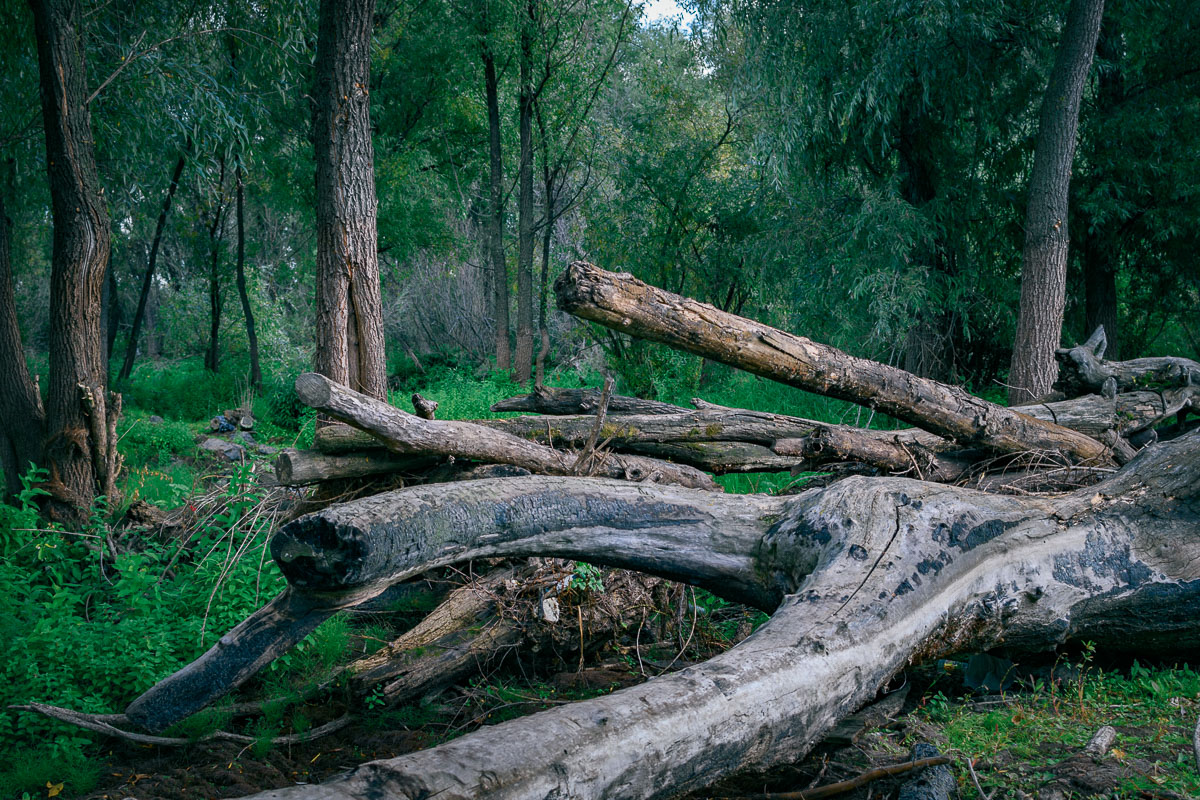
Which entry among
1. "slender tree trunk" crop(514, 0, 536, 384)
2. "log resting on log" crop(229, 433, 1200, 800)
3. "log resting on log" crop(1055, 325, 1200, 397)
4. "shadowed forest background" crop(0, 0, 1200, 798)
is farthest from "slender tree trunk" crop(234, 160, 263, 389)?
"log resting on log" crop(1055, 325, 1200, 397)

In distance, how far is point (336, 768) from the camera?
3.78 m

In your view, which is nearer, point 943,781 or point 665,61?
point 943,781

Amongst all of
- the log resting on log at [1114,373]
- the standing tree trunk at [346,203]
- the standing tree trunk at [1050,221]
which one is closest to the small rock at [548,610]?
the standing tree trunk at [346,203]

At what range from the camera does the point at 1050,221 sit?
812 centimetres

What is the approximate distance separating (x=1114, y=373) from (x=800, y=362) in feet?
11.4

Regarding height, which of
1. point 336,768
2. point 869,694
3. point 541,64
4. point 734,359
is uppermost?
point 541,64

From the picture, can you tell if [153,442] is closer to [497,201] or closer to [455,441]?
[497,201]

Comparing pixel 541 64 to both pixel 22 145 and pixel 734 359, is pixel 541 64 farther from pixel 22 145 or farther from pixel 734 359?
pixel 734 359

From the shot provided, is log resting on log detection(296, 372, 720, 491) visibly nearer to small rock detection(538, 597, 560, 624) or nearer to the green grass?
small rock detection(538, 597, 560, 624)

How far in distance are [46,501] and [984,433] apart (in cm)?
722

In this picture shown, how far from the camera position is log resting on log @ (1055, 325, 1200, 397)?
6.12 m

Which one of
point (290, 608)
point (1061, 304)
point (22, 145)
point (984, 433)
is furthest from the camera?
point (22, 145)

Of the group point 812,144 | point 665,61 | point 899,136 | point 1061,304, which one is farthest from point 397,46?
point 1061,304

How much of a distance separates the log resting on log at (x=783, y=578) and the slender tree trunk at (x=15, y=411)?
5.28 m
